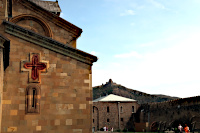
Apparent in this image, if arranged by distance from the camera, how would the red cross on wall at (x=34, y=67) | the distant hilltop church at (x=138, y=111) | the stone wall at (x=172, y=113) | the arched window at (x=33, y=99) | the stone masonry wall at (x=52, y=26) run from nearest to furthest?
1. the arched window at (x=33, y=99)
2. the red cross on wall at (x=34, y=67)
3. the stone masonry wall at (x=52, y=26)
4. the stone wall at (x=172, y=113)
5. the distant hilltop church at (x=138, y=111)

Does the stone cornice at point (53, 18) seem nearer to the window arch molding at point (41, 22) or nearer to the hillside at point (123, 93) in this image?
the window arch molding at point (41, 22)

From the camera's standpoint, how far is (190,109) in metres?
26.5

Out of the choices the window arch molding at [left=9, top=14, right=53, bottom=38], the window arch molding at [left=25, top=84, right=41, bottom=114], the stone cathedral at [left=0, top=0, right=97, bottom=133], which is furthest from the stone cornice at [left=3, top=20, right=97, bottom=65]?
the window arch molding at [left=9, top=14, right=53, bottom=38]

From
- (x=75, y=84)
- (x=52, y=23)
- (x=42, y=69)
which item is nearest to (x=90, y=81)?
(x=75, y=84)

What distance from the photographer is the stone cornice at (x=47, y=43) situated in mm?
9859

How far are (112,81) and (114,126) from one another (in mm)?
8282

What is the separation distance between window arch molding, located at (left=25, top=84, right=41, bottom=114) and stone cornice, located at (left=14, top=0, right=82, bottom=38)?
7622 mm

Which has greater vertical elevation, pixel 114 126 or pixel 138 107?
pixel 138 107

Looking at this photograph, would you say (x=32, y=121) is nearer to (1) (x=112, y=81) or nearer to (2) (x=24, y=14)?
(2) (x=24, y=14)

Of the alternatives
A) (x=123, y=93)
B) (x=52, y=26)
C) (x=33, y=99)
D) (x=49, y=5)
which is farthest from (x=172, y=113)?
(x=33, y=99)

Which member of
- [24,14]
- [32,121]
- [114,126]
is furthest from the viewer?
[114,126]

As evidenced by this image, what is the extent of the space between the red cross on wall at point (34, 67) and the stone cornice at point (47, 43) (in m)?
0.58

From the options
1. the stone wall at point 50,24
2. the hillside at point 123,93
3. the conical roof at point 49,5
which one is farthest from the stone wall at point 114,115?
the stone wall at point 50,24

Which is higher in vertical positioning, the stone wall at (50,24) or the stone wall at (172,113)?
the stone wall at (50,24)
